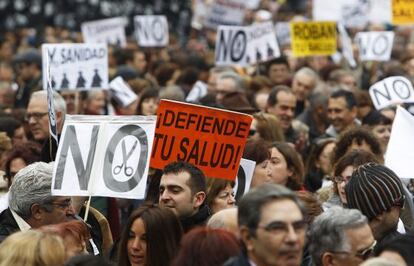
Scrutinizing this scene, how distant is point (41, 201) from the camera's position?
28.7ft

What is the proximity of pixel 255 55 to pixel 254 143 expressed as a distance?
8.12 m

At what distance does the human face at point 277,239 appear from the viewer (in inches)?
254

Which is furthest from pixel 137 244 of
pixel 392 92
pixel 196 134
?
pixel 392 92

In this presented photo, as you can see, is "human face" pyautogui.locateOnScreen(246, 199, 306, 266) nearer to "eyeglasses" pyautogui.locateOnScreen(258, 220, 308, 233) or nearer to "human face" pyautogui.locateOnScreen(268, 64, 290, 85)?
"eyeglasses" pyautogui.locateOnScreen(258, 220, 308, 233)

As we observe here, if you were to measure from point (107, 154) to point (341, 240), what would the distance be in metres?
2.34

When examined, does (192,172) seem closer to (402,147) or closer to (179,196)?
(179,196)

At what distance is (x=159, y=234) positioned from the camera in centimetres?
793

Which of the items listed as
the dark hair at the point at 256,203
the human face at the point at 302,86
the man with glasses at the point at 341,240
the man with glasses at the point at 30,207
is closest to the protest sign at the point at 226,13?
the human face at the point at 302,86

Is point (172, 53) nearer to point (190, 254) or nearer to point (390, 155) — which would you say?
point (390, 155)

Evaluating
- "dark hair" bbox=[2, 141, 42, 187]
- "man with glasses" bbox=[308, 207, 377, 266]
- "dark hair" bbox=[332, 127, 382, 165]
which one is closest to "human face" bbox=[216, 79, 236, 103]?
"dark hair" bbox=[332, 127, 382, 165]

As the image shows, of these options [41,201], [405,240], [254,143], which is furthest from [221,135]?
[405,240]

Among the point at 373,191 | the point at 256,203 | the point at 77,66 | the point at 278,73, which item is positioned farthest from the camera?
the point at 278,73

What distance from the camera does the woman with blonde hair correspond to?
7109mm

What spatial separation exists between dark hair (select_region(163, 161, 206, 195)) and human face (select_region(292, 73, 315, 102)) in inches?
347
